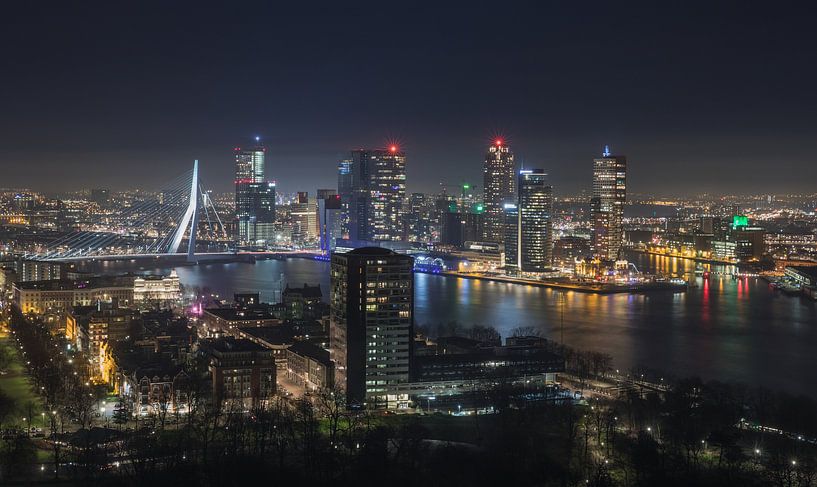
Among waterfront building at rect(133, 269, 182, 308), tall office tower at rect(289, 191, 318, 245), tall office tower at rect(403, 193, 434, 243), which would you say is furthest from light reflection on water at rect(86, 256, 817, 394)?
tall office tower at rect(289, 191, 318, 245)

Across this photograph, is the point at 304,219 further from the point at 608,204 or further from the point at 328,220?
the point at 608,204

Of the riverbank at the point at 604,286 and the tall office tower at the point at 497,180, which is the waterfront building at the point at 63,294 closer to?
the riverbank at the point at 604,286

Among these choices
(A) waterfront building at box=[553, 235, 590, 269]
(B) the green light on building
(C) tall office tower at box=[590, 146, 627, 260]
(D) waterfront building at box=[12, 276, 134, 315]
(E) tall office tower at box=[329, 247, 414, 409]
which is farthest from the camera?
(B) the green light on building

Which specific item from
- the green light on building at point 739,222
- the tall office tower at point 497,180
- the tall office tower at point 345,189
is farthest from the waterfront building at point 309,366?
the tall office tower at point 345,189

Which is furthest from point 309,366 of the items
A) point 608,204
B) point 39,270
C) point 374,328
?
point 608,204

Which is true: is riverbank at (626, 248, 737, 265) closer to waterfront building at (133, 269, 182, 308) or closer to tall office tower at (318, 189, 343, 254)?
tall office tower at (318, 189, 343, 254)

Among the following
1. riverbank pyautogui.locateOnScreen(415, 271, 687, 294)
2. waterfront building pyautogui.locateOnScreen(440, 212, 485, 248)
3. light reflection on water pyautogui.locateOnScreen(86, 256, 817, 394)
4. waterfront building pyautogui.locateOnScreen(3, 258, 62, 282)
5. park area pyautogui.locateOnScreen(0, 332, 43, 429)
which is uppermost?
waterfront building pyautogui.locateOnScreen(440, 212, 485, 248)

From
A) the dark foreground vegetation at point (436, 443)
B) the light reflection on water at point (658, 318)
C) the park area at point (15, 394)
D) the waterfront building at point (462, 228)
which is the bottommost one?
the dark foreground vegetation at point (436, 443)
